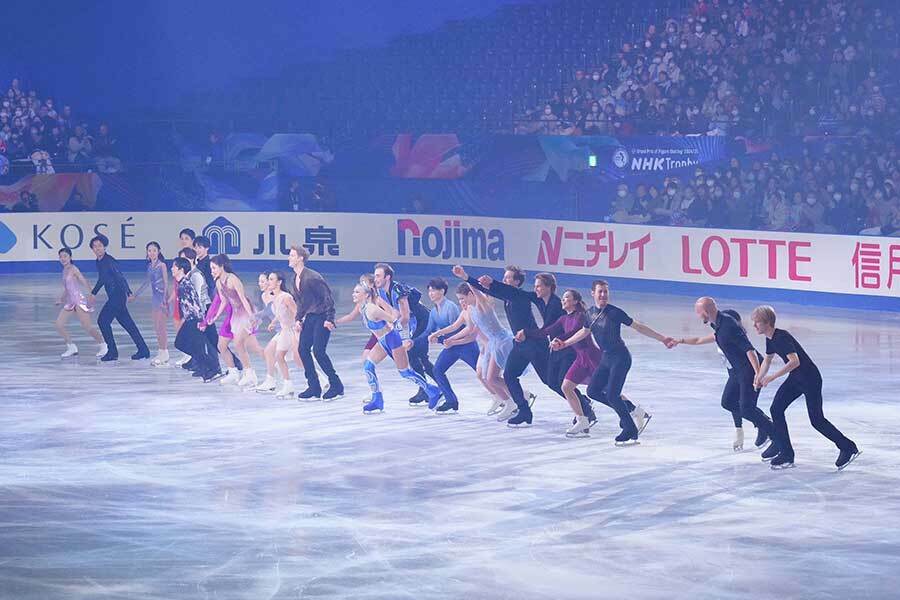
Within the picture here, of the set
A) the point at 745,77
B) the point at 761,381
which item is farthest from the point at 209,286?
the point at 745,77

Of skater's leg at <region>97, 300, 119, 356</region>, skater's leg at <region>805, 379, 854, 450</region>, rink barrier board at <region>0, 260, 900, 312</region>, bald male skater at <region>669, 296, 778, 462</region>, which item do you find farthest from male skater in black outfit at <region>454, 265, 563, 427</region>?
rink barrier board at <region>0, 260, 900, 312</region>

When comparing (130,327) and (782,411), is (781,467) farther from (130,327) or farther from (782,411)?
(130,327)

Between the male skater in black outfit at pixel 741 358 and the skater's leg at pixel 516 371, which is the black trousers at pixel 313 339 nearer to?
the skater's leg at pixel 516 371

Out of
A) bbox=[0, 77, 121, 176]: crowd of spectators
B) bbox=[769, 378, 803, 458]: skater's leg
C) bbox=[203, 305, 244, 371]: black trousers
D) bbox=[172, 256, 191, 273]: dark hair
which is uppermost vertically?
bbox=[0, 77, 121, 176]: crowd of spectators

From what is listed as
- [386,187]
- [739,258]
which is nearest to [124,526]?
[739,258]

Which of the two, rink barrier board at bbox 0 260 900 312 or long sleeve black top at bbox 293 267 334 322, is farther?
rink barrier board at bbox 0 260 900 312

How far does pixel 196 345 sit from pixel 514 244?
1348cm

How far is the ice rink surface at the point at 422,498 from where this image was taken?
9.94 m

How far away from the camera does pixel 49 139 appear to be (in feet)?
120

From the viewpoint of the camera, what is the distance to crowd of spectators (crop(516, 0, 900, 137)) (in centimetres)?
2945

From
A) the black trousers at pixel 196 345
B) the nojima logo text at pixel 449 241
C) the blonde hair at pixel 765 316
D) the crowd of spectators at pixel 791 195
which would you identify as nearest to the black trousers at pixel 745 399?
the blonde hair at pixel 765 316

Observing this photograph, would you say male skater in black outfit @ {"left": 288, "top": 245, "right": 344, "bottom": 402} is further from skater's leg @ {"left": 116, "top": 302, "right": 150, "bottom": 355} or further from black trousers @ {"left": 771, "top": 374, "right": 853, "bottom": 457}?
black trousers @ {"left": 771, "top": 374, "right": 853, "bottom": 457}

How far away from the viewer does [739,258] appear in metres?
27.1

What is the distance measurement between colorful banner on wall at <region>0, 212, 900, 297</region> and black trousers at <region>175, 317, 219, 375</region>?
39.0ft
